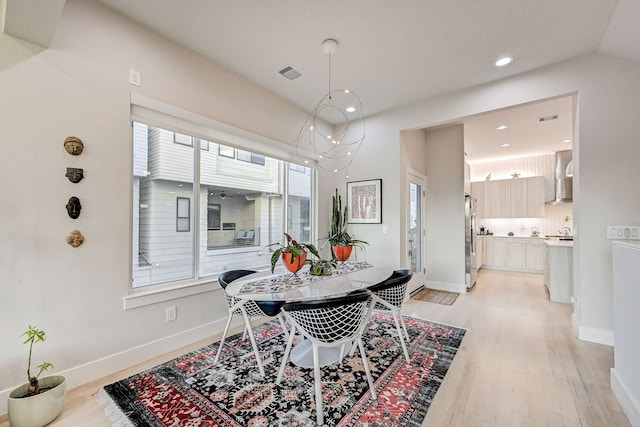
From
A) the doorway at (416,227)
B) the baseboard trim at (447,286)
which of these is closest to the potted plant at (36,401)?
the doorway at (416,227)

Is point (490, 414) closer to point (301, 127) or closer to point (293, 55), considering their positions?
point (293, 55)

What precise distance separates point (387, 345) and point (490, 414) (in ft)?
3.32

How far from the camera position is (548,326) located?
10.4 feet

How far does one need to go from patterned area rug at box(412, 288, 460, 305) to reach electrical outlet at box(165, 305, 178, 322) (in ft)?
11.3

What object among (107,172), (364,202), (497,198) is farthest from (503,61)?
(497,198)

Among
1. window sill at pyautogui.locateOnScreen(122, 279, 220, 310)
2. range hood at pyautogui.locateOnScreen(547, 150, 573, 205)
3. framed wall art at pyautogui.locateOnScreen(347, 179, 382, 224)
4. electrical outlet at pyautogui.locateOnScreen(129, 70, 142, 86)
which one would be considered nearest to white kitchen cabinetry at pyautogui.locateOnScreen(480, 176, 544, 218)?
range hood at pyautogui.locateOnScreen(547, 150, 573, 205)

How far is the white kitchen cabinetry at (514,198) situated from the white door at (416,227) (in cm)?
321

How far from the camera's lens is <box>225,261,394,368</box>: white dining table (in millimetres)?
1926

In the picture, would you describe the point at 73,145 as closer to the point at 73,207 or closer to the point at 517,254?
the point at 73,207

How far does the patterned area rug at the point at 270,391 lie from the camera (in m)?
1.67

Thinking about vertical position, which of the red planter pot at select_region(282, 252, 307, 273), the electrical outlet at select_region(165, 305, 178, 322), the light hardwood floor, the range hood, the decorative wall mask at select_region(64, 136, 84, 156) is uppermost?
the range hood

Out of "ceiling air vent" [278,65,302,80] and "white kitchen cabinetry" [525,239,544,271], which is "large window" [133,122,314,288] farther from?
"white kitchen cabinetry" [525,239,544,271]

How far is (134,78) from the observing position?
2324mm

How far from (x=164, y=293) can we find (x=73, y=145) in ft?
4.59
